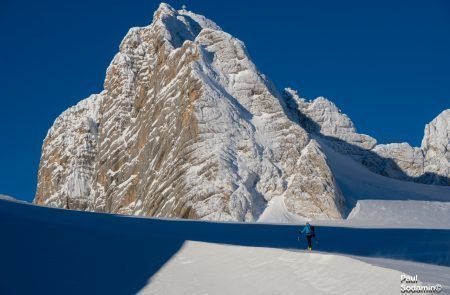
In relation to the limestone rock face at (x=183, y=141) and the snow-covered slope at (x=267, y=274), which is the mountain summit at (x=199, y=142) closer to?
the limestone rock face at (x=183, y=141)

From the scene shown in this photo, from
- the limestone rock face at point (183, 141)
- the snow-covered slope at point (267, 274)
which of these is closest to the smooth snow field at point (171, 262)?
the snow-covered slope at point (267, 274)

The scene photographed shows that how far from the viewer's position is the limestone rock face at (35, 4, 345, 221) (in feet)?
219

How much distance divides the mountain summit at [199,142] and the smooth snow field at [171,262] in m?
34.1

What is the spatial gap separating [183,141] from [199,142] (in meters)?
3.29

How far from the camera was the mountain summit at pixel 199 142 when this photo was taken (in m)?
67.1

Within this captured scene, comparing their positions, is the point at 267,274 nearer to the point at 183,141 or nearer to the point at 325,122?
the point at 183,141

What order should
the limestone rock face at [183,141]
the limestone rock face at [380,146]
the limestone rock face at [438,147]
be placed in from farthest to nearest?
1. the limestone rock face at [438,147]
2. the limestone rock face at [380,146]
3. the limestone rock face at [183,141]

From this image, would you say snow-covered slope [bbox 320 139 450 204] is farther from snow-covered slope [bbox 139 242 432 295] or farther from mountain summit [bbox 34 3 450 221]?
snow-covered slope [bbox 139 242 432 295]

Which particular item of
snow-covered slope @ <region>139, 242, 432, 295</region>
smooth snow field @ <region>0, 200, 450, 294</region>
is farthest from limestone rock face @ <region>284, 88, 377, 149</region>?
snow-covered slope @ <region>139, 242, 432, 295</region>

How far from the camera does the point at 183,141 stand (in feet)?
241

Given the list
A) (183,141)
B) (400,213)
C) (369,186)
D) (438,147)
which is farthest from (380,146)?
(400,213)

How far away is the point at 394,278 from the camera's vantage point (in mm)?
15961

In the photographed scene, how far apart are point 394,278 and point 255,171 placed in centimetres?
5336

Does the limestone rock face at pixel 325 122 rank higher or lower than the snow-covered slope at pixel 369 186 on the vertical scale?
higher
